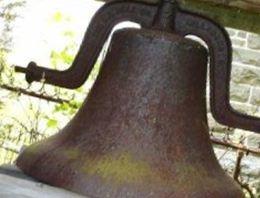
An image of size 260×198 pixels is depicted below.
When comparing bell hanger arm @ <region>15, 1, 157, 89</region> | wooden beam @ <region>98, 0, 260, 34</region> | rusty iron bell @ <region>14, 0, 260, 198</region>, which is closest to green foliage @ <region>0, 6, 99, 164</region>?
wooden beam @ <region>98, 0, 260, 34</region>

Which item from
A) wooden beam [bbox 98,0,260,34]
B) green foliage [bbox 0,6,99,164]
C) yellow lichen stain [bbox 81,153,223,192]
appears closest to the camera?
yellow lichen stain [bbox 81,153,223,192]

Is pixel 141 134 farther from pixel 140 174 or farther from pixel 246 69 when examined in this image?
pixel 246 69

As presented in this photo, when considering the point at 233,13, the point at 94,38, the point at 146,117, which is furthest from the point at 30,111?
the point at 146,117

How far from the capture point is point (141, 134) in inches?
48.2

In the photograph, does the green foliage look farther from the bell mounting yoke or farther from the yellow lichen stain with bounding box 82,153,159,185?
the yellow lichen stain with bounding box 82,153,159,185

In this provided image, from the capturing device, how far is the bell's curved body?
1148mm

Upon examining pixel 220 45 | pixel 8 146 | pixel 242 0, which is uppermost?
pixel 242 0

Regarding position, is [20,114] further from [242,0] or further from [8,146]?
[242,0]

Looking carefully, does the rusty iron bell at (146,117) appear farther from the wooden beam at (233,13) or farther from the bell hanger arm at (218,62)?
the wooden beam at (233,13)

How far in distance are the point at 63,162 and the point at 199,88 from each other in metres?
0.35

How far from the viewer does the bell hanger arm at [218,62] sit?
1.32 meters

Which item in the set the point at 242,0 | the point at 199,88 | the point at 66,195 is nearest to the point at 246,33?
the point at 242,0

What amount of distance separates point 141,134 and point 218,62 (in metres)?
0.25

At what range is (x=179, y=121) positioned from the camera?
49.8 inches
